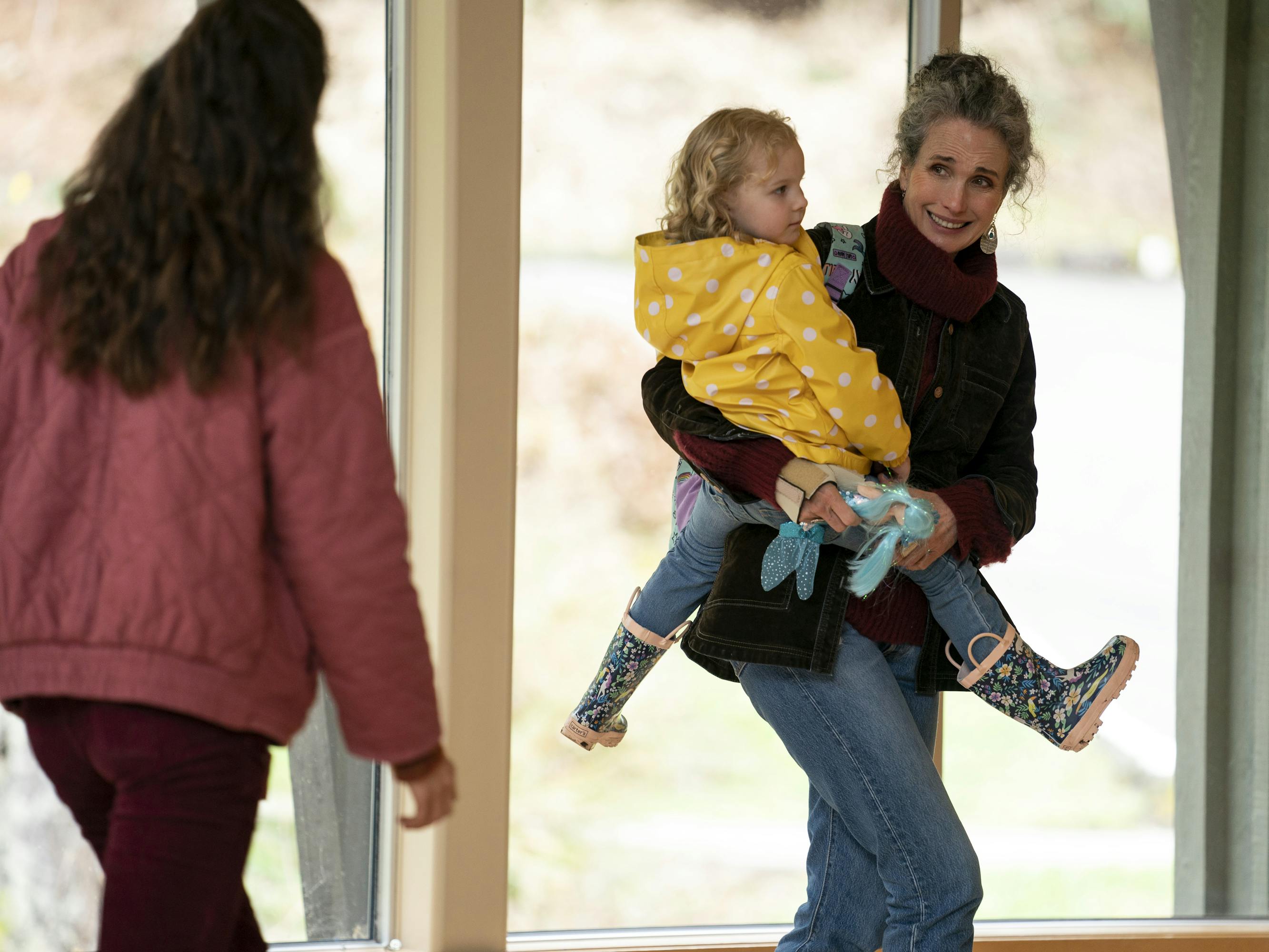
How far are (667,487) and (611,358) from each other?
1.01 feet

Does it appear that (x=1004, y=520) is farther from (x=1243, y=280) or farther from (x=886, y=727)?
(x=1243, y=280)

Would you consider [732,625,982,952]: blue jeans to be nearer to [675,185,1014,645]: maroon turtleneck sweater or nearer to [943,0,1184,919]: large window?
[675,185,1014,645]: maroon turtleneck sweater

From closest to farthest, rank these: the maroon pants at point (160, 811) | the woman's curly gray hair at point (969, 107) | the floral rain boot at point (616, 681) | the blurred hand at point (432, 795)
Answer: the maroon pants at point (160, 811) → the blurred hand at point (432, 795) → the woman's curly gray hair at point (969, 107) → the floral rain boot at point (616, 681)

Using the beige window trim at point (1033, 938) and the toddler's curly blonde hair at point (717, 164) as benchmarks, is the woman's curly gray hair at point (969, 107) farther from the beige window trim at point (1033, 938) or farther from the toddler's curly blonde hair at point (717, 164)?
the beige window trim at point (1033, 938)

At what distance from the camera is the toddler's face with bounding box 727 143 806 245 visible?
6.15 ft

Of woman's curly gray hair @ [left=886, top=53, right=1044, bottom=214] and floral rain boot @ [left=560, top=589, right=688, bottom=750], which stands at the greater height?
woman's curly gray hair @ [left=886, top=53, right=1044, bottom=214]

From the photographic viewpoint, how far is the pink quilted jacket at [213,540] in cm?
120

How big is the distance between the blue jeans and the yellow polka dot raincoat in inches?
11.5

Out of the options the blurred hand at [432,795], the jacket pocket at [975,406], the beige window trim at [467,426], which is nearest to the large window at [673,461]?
the beige window trim at [467,426]

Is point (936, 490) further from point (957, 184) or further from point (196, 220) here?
point (196, 220)

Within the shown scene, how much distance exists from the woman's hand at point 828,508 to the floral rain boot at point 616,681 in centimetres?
41

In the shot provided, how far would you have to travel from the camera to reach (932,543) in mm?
1813

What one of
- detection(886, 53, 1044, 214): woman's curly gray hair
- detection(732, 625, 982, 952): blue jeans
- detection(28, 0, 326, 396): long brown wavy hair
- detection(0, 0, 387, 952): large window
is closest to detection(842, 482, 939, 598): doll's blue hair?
detection(732, 625, 982, 952): blue jeans

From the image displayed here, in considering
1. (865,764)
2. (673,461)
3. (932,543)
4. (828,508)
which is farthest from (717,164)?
(673,461)
